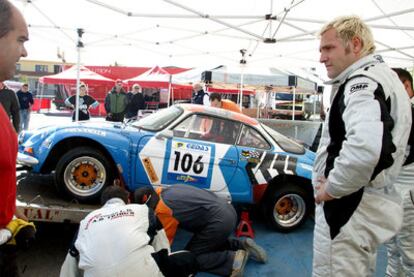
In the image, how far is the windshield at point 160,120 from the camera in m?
4.43

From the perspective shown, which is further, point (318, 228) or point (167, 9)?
point (167, 9)

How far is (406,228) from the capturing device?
278 cm

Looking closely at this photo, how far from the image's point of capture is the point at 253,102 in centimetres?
2669

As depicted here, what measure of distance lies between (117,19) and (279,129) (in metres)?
4.99

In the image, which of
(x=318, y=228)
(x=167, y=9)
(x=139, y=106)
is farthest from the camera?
(x=139, y=106)

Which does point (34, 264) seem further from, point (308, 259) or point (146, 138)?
point (308, 259)

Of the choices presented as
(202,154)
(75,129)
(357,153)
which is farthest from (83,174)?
(357,153)

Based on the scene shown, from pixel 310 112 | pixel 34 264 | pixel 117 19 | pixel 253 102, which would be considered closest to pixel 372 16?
pixel 117 19

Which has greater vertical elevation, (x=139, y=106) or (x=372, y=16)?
(x=372, y=16)

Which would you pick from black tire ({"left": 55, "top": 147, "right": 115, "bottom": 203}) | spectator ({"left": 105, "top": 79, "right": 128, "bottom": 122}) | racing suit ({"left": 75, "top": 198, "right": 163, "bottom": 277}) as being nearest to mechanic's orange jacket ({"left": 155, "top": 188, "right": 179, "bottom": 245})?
racing suit ({"left": 75, "top": 198, "right": 163, "bottom": 277})

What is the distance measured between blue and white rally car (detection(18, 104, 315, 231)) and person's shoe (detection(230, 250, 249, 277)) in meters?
1.01

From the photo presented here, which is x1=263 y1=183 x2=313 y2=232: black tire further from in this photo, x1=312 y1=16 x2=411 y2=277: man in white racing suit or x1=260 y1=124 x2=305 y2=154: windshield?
x1=312 y1=16 x2=411 y2=277: man in white racing suit

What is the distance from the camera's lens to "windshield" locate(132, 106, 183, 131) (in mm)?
4434

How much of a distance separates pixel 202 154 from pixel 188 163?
8.1 inches
